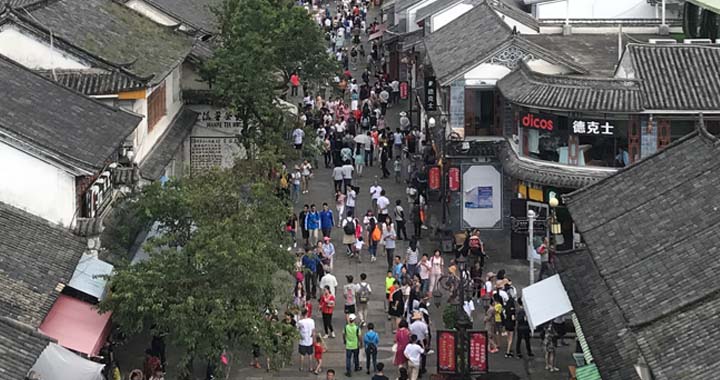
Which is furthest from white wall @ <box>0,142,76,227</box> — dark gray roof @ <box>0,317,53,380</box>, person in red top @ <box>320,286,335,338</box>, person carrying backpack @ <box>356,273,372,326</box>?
person carrying backpack @ <box>356,273,372,326</box>

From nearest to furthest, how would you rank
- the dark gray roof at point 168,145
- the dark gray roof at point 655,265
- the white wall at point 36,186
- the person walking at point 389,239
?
1. the dark gray roof at point 655,265
2. the white wall at point 36,186
3. the dark gray roof at point 168,145
4. the person walking at point 389,239

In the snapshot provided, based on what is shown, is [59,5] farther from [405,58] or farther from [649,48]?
[405,58]

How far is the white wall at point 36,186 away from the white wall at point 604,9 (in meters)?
37.8

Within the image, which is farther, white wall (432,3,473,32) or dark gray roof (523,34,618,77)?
white wall (432,3,473,32)

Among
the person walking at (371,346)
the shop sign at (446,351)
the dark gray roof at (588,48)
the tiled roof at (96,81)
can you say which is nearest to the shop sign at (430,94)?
the dark gray roof at (588,48)

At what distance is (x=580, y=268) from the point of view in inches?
1422

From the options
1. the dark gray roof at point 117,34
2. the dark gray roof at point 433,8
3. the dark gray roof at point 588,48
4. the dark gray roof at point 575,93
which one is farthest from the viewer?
the dark gray roof at point 433,8

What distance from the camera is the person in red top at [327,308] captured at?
41.0 meters

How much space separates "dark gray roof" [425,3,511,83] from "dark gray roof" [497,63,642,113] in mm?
4085

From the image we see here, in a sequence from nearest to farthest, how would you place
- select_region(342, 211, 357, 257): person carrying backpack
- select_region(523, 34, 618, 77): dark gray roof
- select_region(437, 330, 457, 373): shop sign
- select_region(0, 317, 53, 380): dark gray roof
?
select_region(0, 317, 53, 380): dark gray roof, select_region(437, 330, 457, 373): shop sign, select_region(342, 211, 357, 257): person carrying backpack, select_region(523, 34, 618, 77): dark gray roof

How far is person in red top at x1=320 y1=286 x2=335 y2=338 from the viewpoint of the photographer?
4103cm

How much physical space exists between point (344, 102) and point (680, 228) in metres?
47.0

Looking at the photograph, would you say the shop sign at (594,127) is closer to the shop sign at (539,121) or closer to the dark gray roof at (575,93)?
the dark gray roof at (575,93)

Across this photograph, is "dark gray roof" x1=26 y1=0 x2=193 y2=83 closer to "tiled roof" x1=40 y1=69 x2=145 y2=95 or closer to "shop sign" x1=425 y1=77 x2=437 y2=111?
"tiled roof" x1=40 y1=69 x2=145 y2=95
